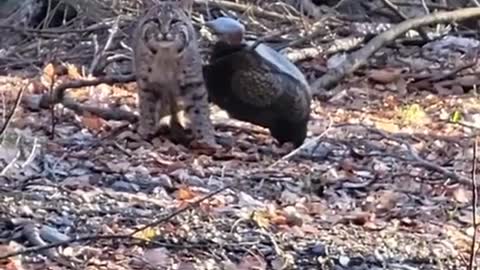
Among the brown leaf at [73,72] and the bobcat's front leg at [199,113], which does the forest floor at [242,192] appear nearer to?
the bobcat's front leg at [199,113]

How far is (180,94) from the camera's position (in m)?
Result: 6.75

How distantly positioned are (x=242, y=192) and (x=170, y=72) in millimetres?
1218

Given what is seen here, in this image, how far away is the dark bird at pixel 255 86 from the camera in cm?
675

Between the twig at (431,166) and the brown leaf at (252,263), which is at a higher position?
the brown leaf at (252,263)

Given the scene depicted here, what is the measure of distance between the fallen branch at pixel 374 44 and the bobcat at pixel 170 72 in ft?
6.97

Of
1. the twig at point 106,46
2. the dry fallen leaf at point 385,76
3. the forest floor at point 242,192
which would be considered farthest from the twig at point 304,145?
the twig at point 106,46

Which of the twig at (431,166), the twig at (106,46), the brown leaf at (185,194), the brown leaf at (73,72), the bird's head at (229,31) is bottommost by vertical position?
the brown leaf at (73,72)

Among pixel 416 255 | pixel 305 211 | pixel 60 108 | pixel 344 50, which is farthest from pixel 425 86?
pixel 416 255

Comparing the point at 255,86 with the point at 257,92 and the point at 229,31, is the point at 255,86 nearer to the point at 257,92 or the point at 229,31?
the point at 257,92

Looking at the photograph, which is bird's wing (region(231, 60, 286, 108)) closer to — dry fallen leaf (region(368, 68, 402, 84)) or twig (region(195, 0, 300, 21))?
dry fallen leaf (region(368, 68, 402, 84))

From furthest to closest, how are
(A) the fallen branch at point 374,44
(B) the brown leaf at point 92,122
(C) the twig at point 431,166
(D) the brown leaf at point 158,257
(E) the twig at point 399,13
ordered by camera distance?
(E) the twig at point 399,13 < (A) the fallen branch at point 374,44 < (B) the brown leaf at point 92,122 < (C) the twig at point 431,166 < (D) the brown leaf at point 158,257

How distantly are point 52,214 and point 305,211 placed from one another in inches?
41.9

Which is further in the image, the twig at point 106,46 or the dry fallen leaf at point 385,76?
the dry fallen leaf at point 385,76

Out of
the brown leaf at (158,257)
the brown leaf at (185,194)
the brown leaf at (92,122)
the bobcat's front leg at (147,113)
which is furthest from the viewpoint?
the brown leaf at (92,122)
